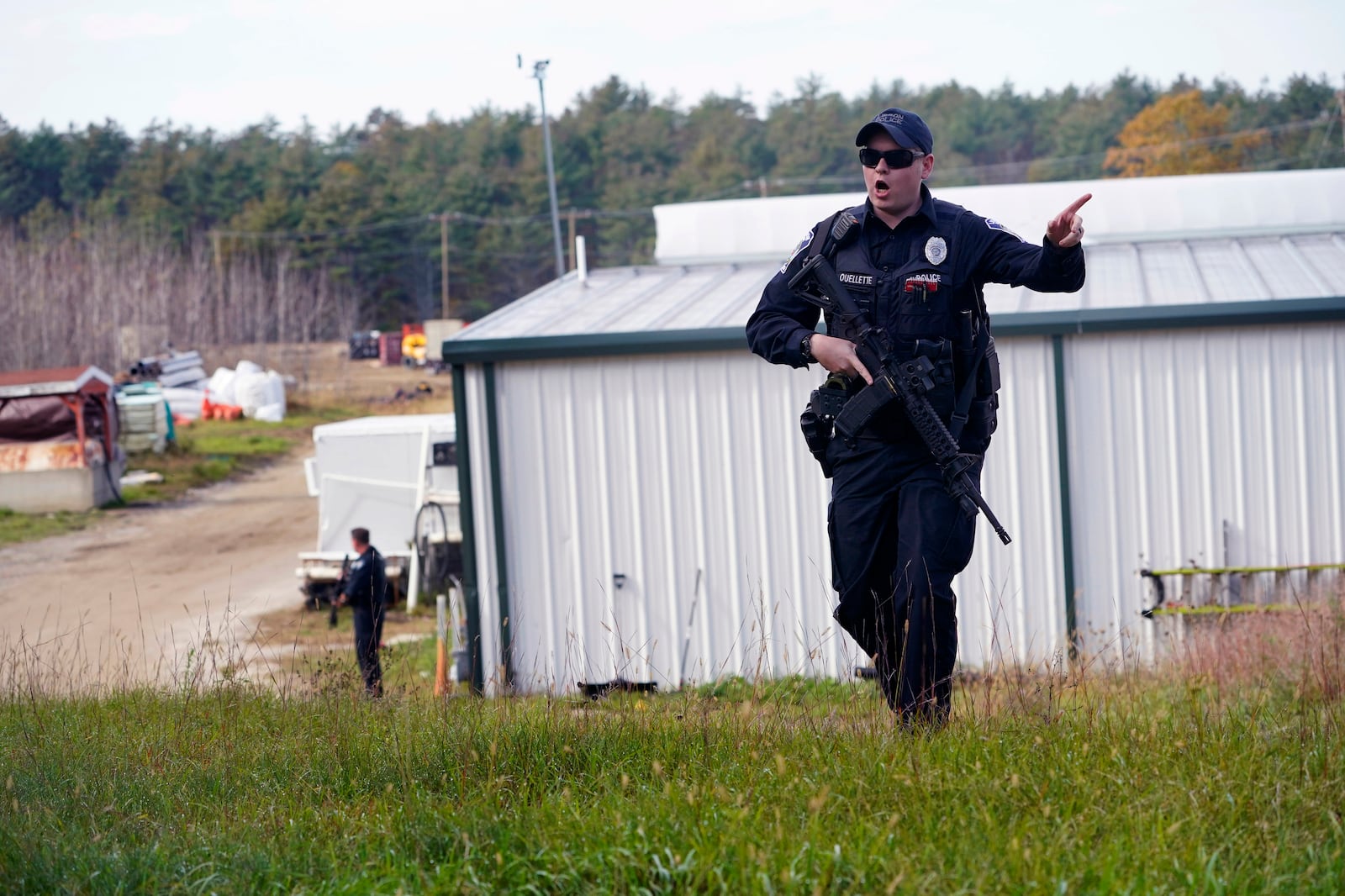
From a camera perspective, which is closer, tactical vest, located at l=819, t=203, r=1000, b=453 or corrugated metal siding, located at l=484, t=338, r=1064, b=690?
tactical vest, located at l=819, t=203, r=1000, b=453

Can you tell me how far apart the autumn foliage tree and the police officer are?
55.0 m

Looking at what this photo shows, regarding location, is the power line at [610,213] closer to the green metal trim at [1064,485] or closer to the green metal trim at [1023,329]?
the green metal trim at [1023,329]

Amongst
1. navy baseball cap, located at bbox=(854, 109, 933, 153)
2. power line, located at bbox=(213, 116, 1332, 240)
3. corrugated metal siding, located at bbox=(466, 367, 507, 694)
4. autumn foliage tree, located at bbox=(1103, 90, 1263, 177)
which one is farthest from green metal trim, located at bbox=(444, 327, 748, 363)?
power line, located at bbox=(213, 116, 1332, 240)

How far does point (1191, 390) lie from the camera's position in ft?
32.8

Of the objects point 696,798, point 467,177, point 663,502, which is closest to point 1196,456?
point 663,502

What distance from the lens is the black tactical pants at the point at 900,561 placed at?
12.9 feet

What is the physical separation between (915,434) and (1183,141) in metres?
58.3

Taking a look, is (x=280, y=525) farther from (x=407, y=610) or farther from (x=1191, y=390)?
(x=1191, y=390)

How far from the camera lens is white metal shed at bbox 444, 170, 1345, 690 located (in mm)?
9945

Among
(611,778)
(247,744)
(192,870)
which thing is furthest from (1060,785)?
(247,744)

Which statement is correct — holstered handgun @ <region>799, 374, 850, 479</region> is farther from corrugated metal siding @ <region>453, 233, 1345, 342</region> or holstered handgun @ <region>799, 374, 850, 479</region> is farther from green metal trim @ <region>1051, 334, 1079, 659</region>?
green metal trim @ <region>1051, 334, 1079, 659</region>

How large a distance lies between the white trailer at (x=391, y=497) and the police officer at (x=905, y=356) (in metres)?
11.4

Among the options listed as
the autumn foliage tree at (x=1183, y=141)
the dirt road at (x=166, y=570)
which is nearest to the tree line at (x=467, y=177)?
the autumn foliage tree at (x=1183, y=141)

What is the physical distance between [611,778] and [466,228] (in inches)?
2699
